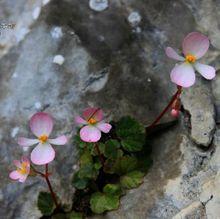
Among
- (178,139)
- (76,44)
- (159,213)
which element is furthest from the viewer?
(76,44)

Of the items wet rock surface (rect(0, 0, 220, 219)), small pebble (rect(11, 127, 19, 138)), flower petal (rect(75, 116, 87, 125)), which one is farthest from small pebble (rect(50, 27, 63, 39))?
flower petal (rect(75, 116, 87, 125))

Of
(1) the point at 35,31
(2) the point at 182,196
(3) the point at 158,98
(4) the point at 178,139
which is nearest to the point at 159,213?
(2) the point at 182,196

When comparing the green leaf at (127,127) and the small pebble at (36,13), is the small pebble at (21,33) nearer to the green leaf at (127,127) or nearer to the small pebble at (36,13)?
the small pebble at (36,13)

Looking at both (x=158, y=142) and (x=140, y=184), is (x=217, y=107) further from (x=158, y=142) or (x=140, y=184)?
(x=140, y=184)

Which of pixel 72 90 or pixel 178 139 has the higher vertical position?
pixel 72 90

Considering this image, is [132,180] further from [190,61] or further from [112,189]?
[190,61]

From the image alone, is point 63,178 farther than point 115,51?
No

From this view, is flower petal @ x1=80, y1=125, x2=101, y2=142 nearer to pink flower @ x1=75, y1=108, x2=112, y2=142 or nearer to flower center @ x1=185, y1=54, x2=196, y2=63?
pink flower @ x1=75, y1=108, x2=112, y2=142
